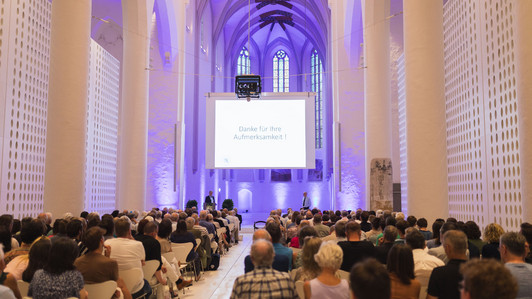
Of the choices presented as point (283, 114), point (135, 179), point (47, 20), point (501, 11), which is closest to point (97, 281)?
point (501, 11)

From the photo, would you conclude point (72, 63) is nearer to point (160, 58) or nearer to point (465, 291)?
point (465, 291)

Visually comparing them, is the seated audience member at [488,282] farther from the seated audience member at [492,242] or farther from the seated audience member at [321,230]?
the seated audience member at [321,230]

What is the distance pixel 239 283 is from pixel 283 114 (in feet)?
48.6

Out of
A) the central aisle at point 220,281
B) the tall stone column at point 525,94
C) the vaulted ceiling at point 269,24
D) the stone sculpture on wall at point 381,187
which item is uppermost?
the vaulted ceiling at point 269,24

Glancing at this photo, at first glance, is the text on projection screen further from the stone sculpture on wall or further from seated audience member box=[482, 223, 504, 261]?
seated audience member box=[482, 223, 504, 261]

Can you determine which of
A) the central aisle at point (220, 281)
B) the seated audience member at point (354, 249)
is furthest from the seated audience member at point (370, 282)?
the central aisle at point (220, 281)

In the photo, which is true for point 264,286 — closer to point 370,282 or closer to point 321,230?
point 370,282

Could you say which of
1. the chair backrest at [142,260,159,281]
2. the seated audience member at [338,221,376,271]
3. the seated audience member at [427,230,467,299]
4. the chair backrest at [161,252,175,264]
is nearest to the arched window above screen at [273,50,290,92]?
the chair backrest at [161,252,175,264]

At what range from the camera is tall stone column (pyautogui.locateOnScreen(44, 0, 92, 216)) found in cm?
842

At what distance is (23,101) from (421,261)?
26.2 ft

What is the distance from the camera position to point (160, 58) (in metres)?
18.5

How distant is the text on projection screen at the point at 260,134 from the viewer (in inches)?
683

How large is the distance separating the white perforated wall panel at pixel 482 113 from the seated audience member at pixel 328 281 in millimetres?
5391

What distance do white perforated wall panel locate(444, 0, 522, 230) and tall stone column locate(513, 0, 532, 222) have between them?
1.27 meters
